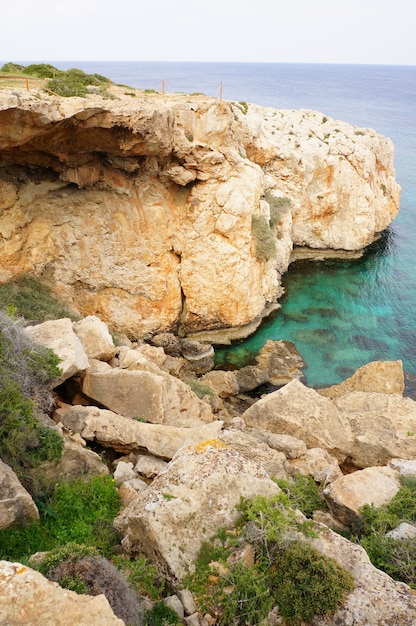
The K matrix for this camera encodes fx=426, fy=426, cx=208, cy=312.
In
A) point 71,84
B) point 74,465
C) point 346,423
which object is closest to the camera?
point 74,465

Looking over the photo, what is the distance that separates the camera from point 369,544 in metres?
7.25

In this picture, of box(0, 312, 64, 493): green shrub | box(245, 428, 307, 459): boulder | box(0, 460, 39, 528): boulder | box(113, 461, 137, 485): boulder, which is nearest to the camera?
box(0, 460, 39, 528): boulder

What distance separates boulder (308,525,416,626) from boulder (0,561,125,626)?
2.71m

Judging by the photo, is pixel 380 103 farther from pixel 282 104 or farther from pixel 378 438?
pixel 378 438

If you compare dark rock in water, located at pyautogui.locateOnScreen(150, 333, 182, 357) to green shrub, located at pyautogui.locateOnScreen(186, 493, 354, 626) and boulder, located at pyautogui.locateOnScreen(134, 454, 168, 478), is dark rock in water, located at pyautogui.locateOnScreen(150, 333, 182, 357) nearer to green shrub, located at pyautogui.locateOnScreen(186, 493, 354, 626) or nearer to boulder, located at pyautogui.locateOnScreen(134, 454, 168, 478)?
boulder, located at pyautogui.locateOnScreen(134, 454, 168, 478)

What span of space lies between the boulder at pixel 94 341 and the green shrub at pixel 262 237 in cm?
1200

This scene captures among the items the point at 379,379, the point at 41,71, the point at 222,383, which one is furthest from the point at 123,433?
the point at 41,71

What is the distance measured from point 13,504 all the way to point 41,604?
2.85 meters

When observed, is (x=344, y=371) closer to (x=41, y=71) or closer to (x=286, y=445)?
(x=286, y=445)

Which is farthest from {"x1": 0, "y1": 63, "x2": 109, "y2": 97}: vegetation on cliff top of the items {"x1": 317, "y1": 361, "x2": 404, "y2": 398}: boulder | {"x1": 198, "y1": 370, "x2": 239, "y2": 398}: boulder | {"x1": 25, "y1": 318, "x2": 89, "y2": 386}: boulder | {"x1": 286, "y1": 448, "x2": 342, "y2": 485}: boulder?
{"x1": 317, "y1": 361, "x2": 404, "y2": 398}: boulder

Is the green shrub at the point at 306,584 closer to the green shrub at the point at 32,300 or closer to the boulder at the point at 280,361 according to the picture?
the green shrub at the point at 32,300

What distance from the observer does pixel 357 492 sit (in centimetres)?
856

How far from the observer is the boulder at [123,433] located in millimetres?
9969

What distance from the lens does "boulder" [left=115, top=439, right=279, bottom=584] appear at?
6070mm
